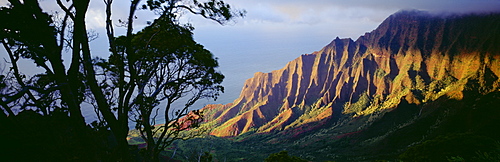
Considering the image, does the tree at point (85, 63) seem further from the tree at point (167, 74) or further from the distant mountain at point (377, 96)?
the distant mountain at point (377, 96)

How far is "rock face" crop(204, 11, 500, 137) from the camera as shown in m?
83.1

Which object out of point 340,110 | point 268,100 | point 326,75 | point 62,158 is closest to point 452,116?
point 340,110

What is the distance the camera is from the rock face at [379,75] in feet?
273

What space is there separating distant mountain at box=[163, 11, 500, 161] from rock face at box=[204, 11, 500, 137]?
1.32ft

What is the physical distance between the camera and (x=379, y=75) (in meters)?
110

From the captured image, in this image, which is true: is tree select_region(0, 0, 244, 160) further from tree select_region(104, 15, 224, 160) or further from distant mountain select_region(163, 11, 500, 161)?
distant mountain select_region(163, 11, 500, 161)

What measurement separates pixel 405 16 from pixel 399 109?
61.2 m

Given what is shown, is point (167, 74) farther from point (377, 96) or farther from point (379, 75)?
point (379, 75)

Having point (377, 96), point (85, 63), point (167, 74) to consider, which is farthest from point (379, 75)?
point (85, 63)

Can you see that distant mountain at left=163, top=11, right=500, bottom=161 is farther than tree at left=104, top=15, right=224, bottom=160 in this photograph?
Yes

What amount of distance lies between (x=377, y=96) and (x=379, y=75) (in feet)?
39.0

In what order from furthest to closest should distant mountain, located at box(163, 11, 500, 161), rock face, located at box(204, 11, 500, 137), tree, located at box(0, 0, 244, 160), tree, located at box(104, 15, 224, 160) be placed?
rock face, located at box(204, 11, 500, 137), distant mountain, located at box(163, 11, 500, 161), tree, located at box(104, 15, 224, 160), tree, located at box(0, 0, 244, 160)

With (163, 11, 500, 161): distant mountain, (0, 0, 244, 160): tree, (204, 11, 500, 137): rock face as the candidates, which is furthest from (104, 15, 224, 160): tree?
(204, 11, 500, 137): rock face

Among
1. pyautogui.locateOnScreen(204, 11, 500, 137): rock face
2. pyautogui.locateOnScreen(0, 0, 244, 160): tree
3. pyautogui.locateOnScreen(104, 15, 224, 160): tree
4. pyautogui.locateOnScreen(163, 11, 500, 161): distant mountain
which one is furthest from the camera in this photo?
pyautogui.locateOnScreen(204, 11, 500, 137): rock face
